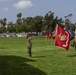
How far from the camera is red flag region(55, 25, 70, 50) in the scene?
88.4 feet

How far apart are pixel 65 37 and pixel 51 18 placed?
10436cm

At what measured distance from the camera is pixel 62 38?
27.1 metres

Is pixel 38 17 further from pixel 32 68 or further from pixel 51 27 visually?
pixel 32 68

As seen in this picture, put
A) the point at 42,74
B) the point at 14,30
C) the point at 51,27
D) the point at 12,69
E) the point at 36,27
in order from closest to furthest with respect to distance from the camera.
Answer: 1. the point at 42,74
2. the point at 12,69
3. the point at 51,27
4. the point at 36,27
5. the point at 14,30

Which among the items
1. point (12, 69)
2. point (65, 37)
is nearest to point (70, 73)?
point (12, 69)

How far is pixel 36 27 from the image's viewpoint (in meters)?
142

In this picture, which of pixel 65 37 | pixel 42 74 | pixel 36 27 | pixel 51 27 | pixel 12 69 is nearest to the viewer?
pixel 42 74

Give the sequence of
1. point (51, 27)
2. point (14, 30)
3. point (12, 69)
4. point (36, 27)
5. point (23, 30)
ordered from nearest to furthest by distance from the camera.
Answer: point (12, 69) < point (51, 27) < point (36, 27) < point (23, 30) < point (14, 30)

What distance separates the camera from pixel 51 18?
131375 millimetres

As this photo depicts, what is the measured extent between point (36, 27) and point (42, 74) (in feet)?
416

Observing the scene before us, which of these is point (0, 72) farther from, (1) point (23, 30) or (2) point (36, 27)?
(1) point (23, 30)

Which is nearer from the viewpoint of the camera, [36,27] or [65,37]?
[65,37]

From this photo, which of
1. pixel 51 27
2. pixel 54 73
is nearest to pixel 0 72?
pixel 54 73

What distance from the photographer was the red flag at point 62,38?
26.9 m
